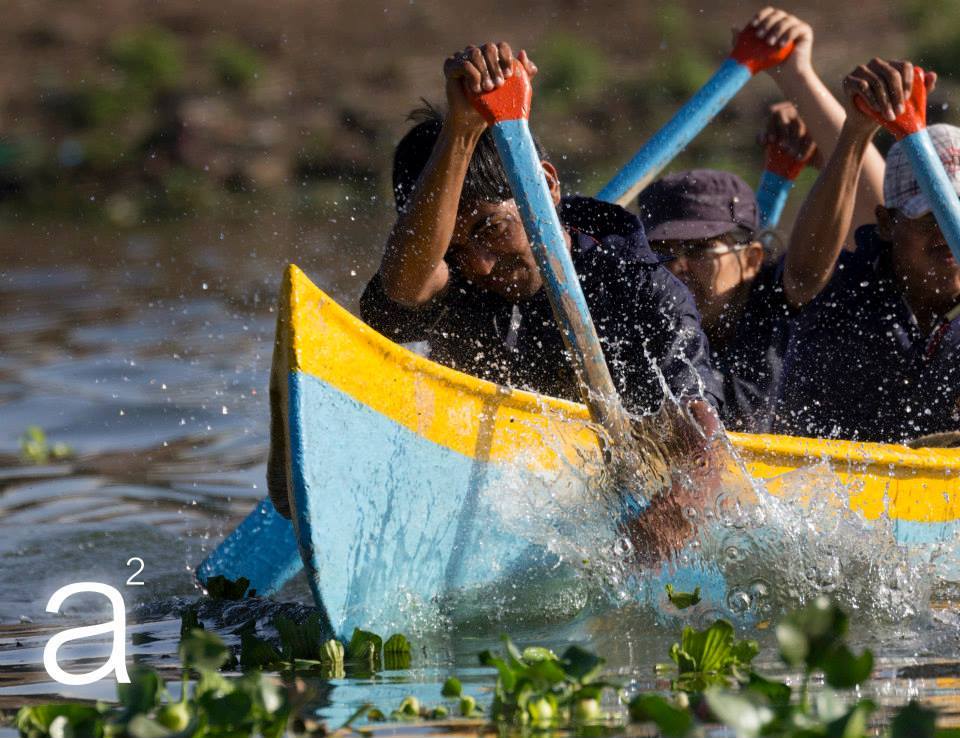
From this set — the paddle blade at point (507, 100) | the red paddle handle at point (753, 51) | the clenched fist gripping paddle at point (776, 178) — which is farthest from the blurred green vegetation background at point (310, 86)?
the paddle blade at point (507, 100)

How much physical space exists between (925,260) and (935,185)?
0.40 metres

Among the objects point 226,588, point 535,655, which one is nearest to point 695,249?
point 226,588

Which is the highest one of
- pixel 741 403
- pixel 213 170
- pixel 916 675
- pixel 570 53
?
pixel 570 53

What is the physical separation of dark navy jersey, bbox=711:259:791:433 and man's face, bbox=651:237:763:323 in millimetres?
77

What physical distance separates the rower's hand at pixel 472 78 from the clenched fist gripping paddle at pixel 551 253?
4cm

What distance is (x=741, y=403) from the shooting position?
190 inches

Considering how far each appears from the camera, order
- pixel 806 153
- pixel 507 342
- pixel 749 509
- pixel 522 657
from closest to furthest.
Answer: pixel 522 657 < pixel 749 509 < pixel 507 342 < pixel 806 153

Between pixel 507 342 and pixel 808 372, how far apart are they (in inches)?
45.9

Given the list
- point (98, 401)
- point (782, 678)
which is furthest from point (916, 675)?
point (98, 401)

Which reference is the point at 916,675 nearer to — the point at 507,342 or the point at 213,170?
the point at 507,342

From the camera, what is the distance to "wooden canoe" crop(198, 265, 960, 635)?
11.7 feet

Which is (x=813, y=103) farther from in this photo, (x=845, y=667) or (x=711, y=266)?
(x=845, y=667)

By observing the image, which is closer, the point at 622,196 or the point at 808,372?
the point at 808,372

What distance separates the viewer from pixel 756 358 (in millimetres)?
4941
